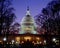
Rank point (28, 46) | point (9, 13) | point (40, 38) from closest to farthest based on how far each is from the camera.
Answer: point (28, 46), point (9, 13), point (40, 38)

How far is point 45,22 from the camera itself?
6272cm

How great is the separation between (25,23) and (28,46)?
274 feet

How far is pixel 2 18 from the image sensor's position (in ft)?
159

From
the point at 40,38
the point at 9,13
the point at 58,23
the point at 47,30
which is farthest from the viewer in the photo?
the point at 40,38

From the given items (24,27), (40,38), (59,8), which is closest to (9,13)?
(59,8)

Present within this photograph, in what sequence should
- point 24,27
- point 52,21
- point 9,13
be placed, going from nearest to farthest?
point 9,13 → point 52,21 → point 24,27

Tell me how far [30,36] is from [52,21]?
19540mm

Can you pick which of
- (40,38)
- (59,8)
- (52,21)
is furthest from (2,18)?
(40,38)

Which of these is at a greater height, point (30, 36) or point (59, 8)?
point (59, 8)

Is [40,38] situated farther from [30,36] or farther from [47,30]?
[47,30]

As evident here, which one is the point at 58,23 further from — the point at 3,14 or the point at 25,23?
the point at 25,23

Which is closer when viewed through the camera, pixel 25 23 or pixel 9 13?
pixel 9 13

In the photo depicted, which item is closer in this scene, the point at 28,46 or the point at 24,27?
the point at 28,46

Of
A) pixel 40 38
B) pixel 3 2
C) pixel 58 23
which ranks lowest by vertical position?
pixel 40 38
